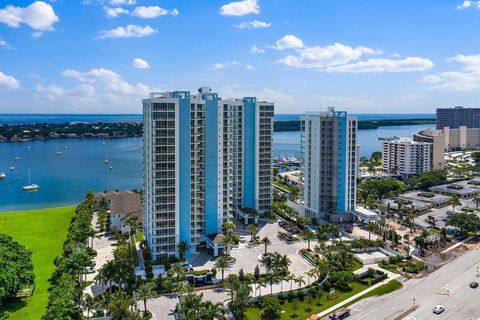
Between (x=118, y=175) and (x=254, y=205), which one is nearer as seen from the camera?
(x=254, y=205)

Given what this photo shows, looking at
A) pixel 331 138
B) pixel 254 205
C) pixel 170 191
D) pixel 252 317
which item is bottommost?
pixel 252 317

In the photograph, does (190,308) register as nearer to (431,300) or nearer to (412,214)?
(431,300)

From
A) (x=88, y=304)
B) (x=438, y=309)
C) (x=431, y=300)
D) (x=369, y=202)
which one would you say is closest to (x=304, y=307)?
(x=438, y=309)

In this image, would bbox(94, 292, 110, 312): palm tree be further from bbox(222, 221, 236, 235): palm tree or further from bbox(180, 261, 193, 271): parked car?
bbox(222, 221, 236, 235): palm tree

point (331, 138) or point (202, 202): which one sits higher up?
point (331, 138)

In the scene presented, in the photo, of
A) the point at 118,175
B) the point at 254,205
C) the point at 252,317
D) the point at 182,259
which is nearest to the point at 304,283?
the point at 252,317

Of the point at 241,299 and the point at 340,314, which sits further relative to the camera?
the point at 340,314

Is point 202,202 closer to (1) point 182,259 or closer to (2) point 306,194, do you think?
(1) point 182,259
